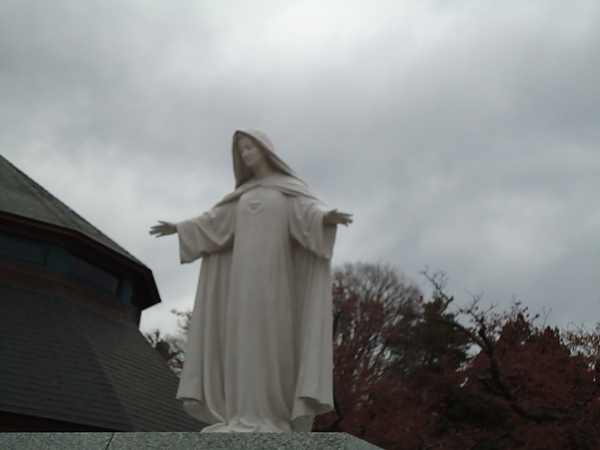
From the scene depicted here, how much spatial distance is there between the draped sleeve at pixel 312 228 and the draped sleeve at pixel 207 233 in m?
0.59

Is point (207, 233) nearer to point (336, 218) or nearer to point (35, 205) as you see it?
point (336, 218)

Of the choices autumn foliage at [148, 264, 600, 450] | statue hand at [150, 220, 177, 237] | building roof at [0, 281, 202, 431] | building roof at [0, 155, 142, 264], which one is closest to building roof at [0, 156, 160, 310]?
building roof at [0, 155, 142, 264]

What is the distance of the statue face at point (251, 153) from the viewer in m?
6.01

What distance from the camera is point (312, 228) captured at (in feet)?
18.2

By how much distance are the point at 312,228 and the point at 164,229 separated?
1.42m

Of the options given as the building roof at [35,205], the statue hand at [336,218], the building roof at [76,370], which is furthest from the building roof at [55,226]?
the statue hand at [336,218]

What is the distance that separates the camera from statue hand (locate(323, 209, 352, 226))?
17.8ft

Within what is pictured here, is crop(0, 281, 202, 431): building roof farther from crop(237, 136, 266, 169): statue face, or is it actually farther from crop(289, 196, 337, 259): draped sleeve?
crop(289, 196, 337, 259): draped sleeve

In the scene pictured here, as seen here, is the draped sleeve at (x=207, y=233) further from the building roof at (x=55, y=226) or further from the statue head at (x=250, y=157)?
the building roof at (x=55, y=226)

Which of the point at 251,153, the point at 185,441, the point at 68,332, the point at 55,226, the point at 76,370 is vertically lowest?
the point at 185,441

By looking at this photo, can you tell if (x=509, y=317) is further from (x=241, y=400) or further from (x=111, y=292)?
(x=241, y=400)

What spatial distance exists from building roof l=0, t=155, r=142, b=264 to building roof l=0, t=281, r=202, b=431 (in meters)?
2.01

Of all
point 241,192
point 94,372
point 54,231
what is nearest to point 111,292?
point 54,231

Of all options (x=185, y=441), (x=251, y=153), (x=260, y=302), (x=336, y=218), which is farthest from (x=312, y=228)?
(x=185, y=441)
